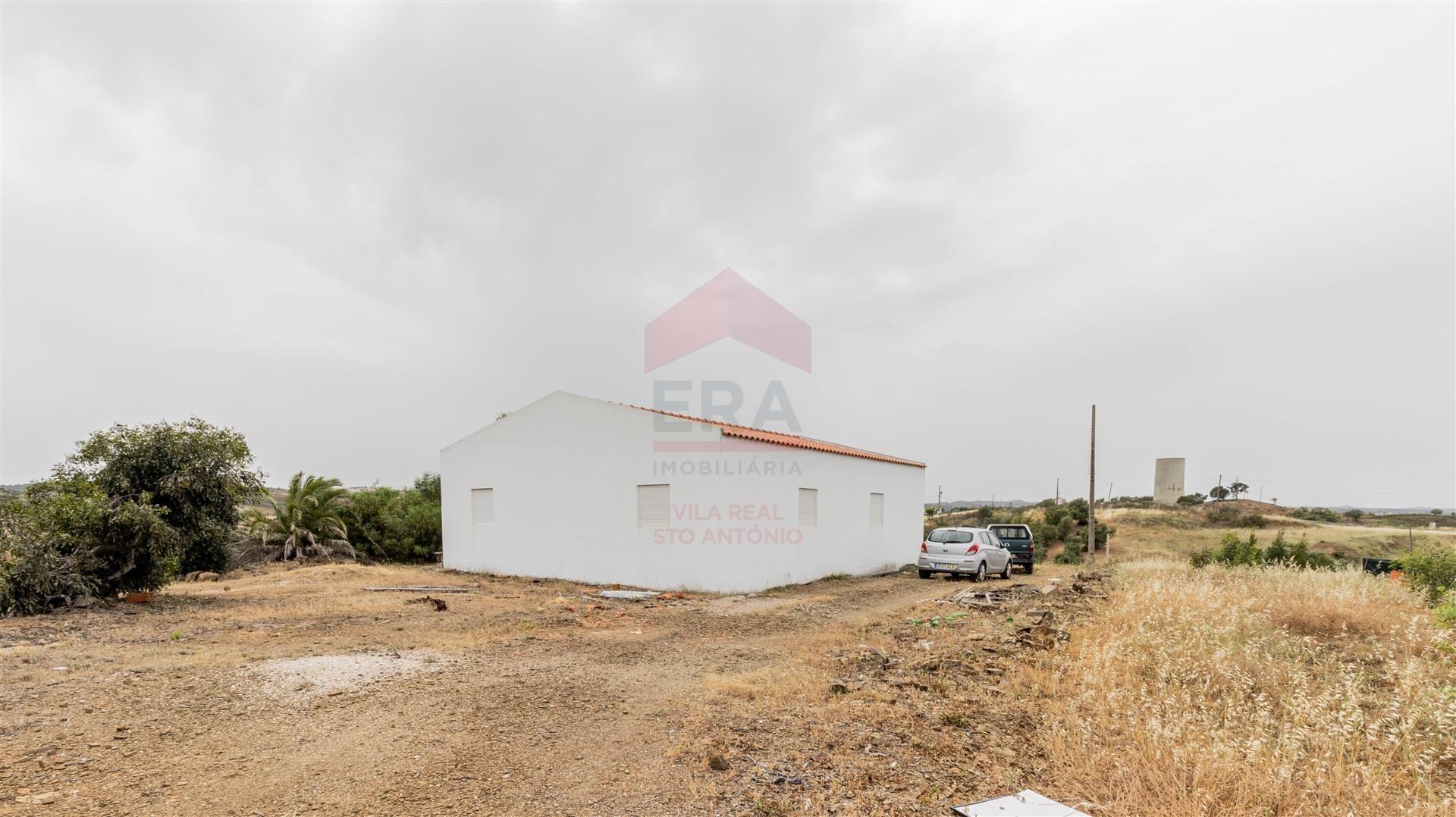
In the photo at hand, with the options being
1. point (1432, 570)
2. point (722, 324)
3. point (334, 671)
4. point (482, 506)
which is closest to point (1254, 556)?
point (1432, 570)

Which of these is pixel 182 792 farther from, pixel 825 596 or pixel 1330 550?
pixel 1330 550

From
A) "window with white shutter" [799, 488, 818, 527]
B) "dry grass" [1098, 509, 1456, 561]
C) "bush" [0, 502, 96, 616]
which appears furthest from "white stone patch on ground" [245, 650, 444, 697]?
"dry grass" [1098, 509, 1456, 561]

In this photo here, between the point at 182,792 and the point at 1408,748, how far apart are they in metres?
7.13

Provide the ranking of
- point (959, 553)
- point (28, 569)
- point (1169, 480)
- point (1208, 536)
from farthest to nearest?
point (1169, 480) → point (1208, 536) → point (959, 553) → point (28, 569)

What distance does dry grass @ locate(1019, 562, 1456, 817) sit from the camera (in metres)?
3.60

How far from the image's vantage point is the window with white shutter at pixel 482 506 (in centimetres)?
1697

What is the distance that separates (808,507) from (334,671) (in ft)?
36.5

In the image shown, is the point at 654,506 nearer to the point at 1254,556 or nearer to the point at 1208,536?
the point at 1254,556

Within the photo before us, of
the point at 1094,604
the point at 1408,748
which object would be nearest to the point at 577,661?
the point at 1408,748

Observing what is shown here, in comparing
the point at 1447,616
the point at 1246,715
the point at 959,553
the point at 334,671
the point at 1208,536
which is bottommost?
the point at 1208,536

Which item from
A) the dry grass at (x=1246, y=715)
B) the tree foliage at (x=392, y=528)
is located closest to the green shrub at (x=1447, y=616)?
the dry grass at (x=1246, y=715)

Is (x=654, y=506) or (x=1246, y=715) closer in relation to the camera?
(x=1246, y=715)

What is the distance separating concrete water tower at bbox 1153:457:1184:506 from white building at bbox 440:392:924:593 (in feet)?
157

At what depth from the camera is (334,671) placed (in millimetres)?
6742
